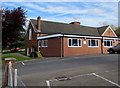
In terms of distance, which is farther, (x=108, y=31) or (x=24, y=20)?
(x=108, y=31)

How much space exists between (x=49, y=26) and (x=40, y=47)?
5.53 metres

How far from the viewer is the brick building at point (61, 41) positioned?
19.7 meters

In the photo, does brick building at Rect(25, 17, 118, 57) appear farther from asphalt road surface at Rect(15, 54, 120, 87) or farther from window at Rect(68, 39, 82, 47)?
asphalt road surface at Rect(15, 54, 120, 87)

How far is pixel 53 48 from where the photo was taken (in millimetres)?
20984

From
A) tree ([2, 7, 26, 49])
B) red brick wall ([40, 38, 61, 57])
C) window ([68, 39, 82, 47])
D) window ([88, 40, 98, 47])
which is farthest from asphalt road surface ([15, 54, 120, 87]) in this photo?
window ([88, 40, 98, 47])

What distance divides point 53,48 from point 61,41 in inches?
90.1

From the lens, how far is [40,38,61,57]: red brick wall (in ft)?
65.3

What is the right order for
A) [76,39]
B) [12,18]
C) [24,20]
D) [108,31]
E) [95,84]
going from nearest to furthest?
[95,84] < [12,18] < [24,20] < [76,39] < [108,31]

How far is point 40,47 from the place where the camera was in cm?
2422

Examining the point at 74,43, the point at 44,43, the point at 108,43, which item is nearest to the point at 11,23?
the point at 44,43

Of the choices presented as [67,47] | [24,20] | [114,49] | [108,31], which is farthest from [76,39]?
[108,31]

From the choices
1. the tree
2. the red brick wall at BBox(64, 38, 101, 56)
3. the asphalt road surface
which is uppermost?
the tree

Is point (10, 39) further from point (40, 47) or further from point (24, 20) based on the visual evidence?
point (40, 47)

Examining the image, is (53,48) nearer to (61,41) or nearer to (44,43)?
(61,41)
